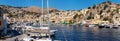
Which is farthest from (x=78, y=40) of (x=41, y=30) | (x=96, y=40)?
(x=41, y=30)

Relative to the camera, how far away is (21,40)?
198 feet

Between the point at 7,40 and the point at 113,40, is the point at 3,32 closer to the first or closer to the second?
the point at 7,40

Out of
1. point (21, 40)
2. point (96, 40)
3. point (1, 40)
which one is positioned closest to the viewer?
point (1, 40)

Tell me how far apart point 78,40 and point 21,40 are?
37.6m

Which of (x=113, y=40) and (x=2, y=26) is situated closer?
(x=2, y=26)

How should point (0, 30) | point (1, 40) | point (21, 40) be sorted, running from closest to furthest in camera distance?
point (1, 40), point (21, 40), point (0, 30)

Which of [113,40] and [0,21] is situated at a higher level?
[0,21]

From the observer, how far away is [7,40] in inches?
2110

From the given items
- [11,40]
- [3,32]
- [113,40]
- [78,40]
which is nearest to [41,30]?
[78,40]

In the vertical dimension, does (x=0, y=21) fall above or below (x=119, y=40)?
above

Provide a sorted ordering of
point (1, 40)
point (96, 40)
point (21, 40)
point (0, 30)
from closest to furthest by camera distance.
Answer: point (1, 40) → point (21, 40) → point (0, 30) → point (96, 40)

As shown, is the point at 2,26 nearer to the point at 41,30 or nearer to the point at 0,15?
the point at 0,15

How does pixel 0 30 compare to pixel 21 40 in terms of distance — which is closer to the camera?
pixel 21 40

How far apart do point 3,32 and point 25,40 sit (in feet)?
24.7
